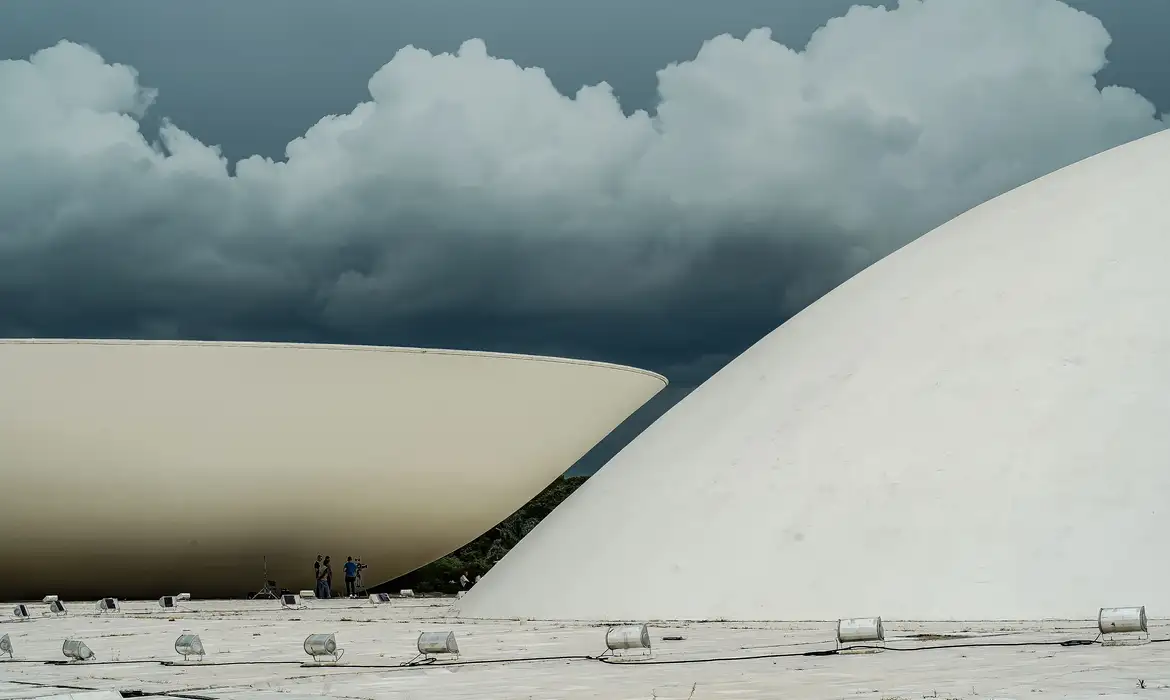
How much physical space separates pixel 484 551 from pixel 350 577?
1832cm

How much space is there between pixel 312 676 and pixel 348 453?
1234cm

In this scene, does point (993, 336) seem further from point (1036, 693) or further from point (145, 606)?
point (145, 606)

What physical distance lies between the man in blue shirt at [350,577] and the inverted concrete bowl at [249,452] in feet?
1.80

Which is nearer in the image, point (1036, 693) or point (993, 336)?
point (1036, 693)

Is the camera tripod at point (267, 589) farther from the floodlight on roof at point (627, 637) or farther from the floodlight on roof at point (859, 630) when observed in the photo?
the floodlight on roof at point (859, 630)

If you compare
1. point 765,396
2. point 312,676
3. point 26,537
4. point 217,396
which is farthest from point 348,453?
point 312,676

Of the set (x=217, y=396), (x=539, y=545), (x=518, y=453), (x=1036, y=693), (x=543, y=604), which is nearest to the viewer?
(x=1036, y=693)

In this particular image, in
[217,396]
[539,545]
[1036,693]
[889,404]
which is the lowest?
[1036,693]

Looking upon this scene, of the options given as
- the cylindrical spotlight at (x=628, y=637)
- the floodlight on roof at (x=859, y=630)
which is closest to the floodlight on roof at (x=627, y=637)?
the cylindrical spotlight at (x=628, y=637)

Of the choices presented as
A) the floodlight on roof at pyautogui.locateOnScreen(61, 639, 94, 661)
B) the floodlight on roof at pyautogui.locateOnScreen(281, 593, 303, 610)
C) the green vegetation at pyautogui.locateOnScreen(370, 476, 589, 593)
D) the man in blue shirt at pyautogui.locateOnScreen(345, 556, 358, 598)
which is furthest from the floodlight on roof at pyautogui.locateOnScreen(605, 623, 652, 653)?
the green vegetation at pyautogui.locateOnScreen(370, 476, 589, 593)

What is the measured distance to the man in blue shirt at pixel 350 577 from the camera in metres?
19.6

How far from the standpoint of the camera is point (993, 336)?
10336 mm

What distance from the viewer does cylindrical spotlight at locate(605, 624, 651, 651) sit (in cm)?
696

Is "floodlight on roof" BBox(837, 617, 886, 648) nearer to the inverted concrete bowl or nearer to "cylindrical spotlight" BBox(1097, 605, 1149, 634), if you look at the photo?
"cylindrical spotlight" BBox(1097, 605, 1149, 634)
